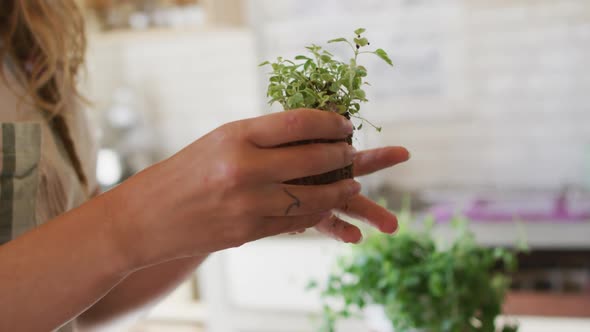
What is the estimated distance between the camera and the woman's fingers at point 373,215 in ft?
2.27

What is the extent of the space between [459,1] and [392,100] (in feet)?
1.60

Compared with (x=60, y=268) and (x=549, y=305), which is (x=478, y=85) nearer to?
(x=549, y=305)

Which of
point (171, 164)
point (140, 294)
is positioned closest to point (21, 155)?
point (140, 294)

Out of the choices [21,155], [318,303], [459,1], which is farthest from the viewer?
[459,1]

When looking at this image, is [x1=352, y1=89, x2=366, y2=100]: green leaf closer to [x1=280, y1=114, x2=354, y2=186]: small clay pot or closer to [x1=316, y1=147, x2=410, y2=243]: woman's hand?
[x1=280, y1=114, x2=354, y2=186]: small clay pot

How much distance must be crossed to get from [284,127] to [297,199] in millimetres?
58

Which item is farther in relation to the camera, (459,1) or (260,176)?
(459,1)

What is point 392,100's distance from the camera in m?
2.76

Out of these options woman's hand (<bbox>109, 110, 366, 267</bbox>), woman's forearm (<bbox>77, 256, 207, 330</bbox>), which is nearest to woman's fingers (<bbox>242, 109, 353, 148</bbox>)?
woman's hand (<bbox>109, 110, 366, 267</bbox>)

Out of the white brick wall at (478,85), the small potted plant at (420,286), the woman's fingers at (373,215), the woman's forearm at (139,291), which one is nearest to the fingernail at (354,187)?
the woman's fingers at (373,215)

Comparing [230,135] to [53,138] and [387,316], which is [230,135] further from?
[387,316]

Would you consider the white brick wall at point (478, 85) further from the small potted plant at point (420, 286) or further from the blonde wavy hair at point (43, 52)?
the blonde wavy hair at point (43, 52)

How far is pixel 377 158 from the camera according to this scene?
2.36ft

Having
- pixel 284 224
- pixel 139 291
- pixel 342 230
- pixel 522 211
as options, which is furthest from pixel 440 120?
pixel 284 224
